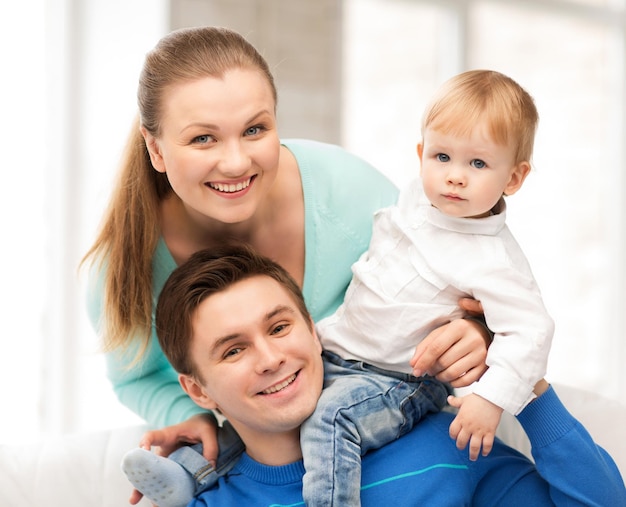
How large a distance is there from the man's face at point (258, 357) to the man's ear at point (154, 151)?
29 centimetres

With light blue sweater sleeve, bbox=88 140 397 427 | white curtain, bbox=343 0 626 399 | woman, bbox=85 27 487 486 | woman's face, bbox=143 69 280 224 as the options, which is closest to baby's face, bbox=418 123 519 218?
woman, bbox=85 27 487 486

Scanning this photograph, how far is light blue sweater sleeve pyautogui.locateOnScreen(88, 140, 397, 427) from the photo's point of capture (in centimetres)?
202

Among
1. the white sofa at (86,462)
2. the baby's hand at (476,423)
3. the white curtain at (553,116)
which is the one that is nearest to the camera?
the baby's hand at (476,423)

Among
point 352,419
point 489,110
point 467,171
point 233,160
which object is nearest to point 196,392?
point 352,419

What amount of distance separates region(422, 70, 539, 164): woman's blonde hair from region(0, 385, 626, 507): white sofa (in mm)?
747

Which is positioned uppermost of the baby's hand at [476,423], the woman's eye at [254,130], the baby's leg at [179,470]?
the woman's eye at [254,130]

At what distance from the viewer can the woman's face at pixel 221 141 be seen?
1648 millimetres

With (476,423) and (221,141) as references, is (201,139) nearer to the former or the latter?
(221,141)

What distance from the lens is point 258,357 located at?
5.42 ft

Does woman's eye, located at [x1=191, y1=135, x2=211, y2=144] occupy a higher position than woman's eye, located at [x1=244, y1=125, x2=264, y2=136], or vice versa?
woman's eye, located at [x1=244, y1=125, x2=264, y2=136]

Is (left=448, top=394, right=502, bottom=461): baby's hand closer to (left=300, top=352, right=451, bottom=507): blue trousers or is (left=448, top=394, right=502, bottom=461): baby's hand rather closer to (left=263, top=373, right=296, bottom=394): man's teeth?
(left=300, top=352, right=451, bottom=507): blue trousers

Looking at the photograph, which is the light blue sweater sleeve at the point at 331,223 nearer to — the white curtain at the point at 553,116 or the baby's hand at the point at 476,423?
the baby's hand at the point at 476,423

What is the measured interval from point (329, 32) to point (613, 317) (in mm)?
2876

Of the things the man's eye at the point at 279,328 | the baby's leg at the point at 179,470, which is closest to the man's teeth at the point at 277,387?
the man's eye at the point at 279,328
